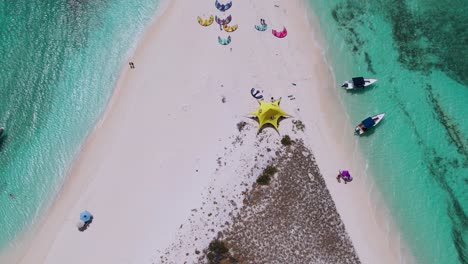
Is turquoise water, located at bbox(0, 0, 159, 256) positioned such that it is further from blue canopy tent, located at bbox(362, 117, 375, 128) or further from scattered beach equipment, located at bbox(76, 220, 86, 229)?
blue canopy tent, located at bbox(362, 117, 375, 128)

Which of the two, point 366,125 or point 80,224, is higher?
point 366,125

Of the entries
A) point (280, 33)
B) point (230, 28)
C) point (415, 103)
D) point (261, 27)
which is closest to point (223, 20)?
point (230, 28)

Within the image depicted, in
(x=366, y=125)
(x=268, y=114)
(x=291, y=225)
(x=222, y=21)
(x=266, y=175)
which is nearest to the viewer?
(x=291, y=225)

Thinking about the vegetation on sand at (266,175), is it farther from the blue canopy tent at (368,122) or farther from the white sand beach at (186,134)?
the blue canopy tent at (368,122)

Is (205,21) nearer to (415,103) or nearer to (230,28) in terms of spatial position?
(230,28)

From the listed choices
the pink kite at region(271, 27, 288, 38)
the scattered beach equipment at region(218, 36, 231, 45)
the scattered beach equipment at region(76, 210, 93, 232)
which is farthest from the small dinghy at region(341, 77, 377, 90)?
the scattered beach equipment at region(76, 210, 93, 232)

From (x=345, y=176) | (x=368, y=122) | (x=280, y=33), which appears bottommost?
(x=345, y=176)

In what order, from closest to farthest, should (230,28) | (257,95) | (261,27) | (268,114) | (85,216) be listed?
(85,216), (268,114), (257,95), (230,28), (261,27)
